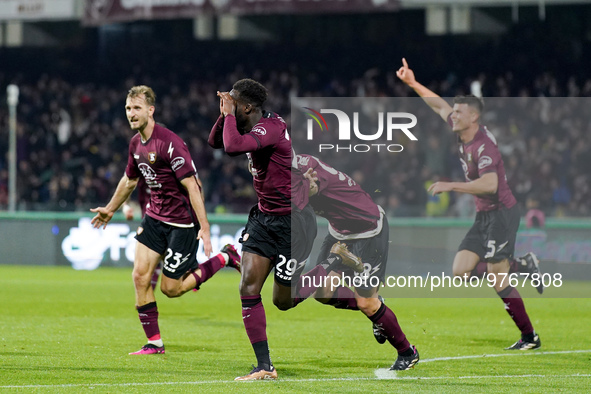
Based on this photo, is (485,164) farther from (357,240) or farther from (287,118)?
(287,118)

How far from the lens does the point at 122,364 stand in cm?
782

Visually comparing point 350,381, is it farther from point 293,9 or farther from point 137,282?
point 293,9

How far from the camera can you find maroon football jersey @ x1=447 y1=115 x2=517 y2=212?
9.07 metres

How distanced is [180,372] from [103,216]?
6.05ft

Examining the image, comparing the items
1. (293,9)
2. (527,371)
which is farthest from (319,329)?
(293,9)

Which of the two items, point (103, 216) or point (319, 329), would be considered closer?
point (103, 216)

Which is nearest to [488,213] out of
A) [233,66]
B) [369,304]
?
[369,304]

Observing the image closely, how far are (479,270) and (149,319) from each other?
3079 mm

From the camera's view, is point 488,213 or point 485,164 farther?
point 488,213

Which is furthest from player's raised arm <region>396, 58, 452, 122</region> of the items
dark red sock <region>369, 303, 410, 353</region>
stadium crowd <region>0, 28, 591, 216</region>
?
stadium crowd <region>0, 28, 591, 216</region>

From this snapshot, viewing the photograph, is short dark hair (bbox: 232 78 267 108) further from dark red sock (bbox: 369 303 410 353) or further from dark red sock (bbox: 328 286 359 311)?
dark red sock (bbox: 369 303 410 353)

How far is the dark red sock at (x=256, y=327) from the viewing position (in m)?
7.17

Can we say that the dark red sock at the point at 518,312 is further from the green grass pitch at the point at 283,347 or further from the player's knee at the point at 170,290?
the player's knee at the point at 170,290

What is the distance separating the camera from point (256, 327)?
23.6 feet
